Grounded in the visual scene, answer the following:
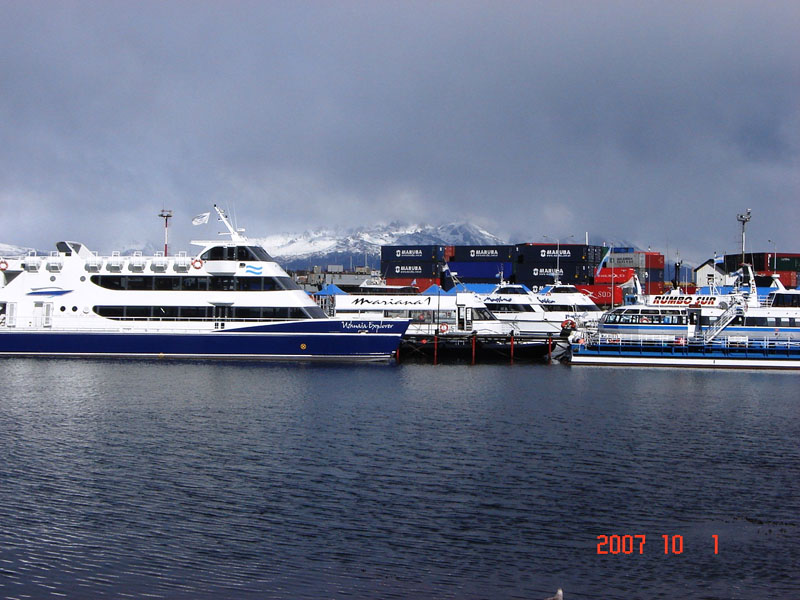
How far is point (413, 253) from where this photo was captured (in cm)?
10975

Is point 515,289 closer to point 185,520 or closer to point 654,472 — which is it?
point 654,472

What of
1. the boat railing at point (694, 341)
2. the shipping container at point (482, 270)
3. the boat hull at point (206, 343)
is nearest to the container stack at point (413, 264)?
the shipping container at point (482, 270)

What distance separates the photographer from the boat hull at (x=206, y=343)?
45.3 m

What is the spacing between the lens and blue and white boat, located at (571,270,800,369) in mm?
45594

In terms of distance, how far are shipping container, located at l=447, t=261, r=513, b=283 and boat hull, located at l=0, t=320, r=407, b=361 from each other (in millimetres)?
59504

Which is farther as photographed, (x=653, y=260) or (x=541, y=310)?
(x=653, y=260)

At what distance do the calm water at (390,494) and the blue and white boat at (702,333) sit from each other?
476 inches

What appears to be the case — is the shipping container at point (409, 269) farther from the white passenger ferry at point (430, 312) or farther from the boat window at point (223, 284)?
the boat window at point (223, 284)

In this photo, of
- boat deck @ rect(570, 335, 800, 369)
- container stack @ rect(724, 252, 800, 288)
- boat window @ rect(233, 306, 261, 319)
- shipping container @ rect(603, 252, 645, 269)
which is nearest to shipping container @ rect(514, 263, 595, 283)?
shipping container @ rect(603, 252, 645, 269)

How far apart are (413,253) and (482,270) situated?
36.1 feet

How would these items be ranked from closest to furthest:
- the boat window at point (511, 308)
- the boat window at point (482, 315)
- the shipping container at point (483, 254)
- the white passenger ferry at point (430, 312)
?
1. the white passenger ferry at point (430, 312)
2. the boat window at point (482, 315)
3. the boat window at point (511, 308)
4. the shipping container at point (483, 254)

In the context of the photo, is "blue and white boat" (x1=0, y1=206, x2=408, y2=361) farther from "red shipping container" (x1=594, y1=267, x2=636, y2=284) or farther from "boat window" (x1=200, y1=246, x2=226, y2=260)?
"red shipping container" (x1=594, y1=267, x2=636, y2=284)
